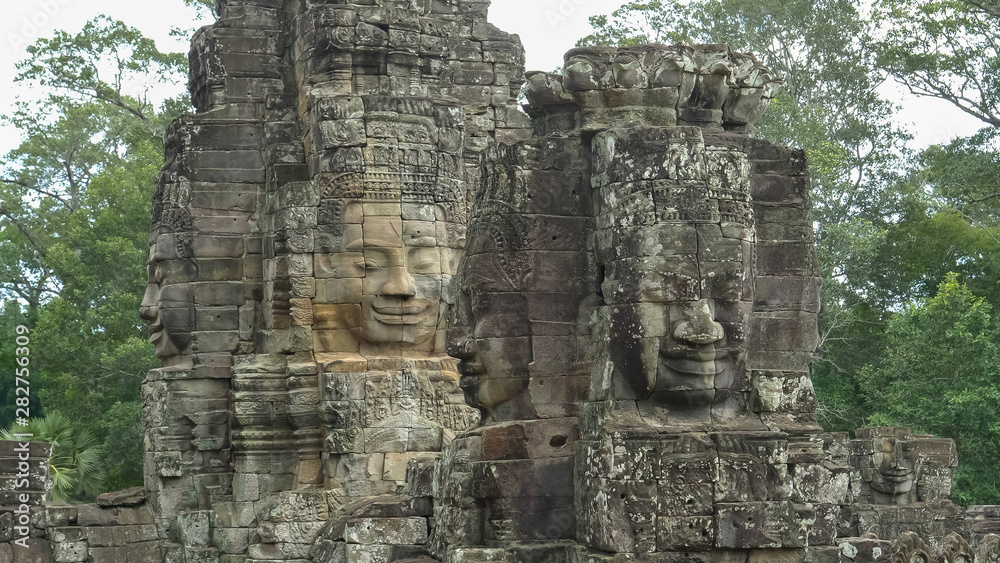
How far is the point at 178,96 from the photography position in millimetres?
34938

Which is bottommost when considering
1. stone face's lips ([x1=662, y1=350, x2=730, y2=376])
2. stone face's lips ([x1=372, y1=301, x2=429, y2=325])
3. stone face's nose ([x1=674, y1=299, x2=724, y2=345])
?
stone face's lips ([x1=662, y1=350, x2=730, y2=376])

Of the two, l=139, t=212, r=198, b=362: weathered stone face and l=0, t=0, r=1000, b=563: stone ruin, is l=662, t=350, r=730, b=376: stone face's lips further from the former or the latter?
l=139, t=212, r=198, b=362: weathered stone face

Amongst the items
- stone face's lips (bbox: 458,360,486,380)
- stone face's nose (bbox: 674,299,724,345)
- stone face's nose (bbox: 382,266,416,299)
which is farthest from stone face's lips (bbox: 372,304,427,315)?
stone face's nose (bbox: 674,299,724,345)

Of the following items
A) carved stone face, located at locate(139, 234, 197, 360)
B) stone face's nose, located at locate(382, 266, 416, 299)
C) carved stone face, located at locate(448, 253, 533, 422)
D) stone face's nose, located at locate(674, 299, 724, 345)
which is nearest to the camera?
stone face's nose, located at locate(674, 299, 724, 345)

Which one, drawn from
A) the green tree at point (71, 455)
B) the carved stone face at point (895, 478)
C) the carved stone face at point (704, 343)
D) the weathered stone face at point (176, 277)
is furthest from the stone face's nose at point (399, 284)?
the green tree at point (71, 455)

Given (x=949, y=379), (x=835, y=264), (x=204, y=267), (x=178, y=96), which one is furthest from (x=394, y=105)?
(x=178, y=96)

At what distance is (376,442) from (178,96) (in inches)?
807

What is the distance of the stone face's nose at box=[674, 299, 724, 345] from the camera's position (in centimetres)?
1009

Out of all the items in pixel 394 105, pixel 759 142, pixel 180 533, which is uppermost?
pixel 394 105

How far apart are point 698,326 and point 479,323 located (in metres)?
1.86

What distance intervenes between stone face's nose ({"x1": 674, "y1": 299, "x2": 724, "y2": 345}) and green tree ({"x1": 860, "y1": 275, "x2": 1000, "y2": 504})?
51.4ft

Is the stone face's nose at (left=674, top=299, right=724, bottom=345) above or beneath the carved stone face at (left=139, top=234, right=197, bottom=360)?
beneath

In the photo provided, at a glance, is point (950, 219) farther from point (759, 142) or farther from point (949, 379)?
point (759, 142)

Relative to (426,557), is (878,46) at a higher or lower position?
higher
